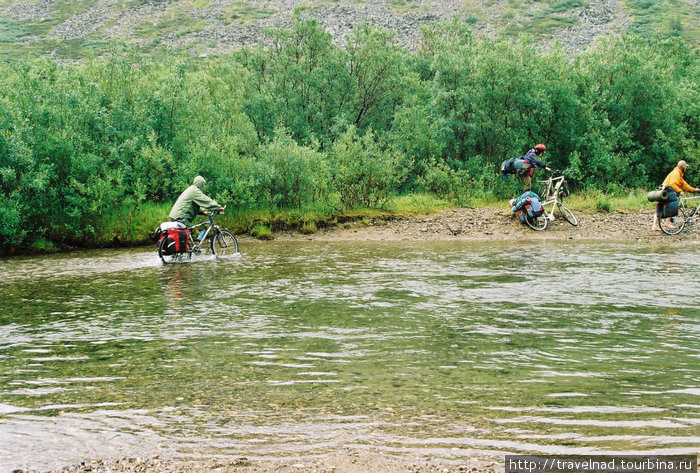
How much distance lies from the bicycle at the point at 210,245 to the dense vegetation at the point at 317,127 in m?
4.00

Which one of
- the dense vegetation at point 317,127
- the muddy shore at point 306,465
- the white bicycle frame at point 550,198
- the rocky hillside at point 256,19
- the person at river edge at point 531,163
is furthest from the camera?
the rocky hillside at point 256,19

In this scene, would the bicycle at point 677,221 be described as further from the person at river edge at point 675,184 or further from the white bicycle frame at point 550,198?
the white bicycle frame at point 550,198

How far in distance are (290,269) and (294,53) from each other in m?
20.3

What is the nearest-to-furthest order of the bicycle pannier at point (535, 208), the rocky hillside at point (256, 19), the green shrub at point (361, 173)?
the bicycle pannier at point (535, 208) → the green shrub at point (361, 173) → the rocky hillside at point (256, 19)

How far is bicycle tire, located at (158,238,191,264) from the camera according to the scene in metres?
17.9

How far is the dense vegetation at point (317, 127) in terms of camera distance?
21750 millimetres

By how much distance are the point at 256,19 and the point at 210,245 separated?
82.6 m

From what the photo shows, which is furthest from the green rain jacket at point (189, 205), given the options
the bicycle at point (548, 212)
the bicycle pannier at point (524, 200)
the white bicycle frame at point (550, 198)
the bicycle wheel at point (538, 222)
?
the white bicycle frame at point (550, 198)

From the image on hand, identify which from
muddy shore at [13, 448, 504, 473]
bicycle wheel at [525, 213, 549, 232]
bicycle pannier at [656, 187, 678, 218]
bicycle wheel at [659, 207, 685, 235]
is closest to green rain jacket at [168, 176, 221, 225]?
bicycle wheel at [525, 213, 549, 232]

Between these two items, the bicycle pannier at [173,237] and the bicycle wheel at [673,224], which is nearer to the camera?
the bicycle pannier at [173,237]

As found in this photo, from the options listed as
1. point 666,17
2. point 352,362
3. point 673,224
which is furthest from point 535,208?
point 666,17

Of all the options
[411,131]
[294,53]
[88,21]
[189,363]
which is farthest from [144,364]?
[88,21]

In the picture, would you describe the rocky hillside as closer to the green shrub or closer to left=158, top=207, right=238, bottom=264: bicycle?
the green shrub

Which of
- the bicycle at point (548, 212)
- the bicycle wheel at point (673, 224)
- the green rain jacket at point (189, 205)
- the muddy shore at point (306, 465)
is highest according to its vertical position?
the green rain jacket at point (189, 205)
